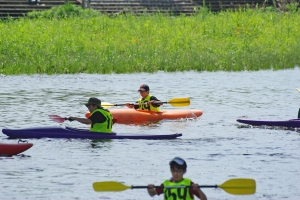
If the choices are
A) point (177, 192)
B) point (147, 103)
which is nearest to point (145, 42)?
point (147, 103)

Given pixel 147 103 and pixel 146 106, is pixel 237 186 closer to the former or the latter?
pixel 147 103

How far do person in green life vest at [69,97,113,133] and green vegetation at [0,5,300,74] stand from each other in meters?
12.6

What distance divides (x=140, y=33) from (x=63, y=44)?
356 cm

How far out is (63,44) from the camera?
30359 mm

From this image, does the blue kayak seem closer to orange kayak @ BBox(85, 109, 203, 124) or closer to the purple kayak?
the purple kayak

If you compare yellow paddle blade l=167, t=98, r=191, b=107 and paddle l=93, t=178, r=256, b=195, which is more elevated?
yellow paddle blade l=167, t=98, r=191, b=107

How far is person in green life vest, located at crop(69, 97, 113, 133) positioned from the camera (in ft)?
52.0

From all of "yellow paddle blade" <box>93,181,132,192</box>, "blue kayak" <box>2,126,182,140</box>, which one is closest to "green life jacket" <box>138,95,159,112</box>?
"blue kayak" <box>2,126,182,140</box>

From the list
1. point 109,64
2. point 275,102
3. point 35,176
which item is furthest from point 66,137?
point 109,64

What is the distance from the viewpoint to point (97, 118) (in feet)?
52.4

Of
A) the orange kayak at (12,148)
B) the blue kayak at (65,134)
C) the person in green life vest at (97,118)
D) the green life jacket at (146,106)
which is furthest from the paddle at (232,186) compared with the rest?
the green life jacket at (146,106)

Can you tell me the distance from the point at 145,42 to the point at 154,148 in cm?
1630

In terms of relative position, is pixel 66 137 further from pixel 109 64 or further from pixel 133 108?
pixel 109 64

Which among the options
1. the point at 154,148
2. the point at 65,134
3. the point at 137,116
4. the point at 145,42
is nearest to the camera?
the point at 154,148
